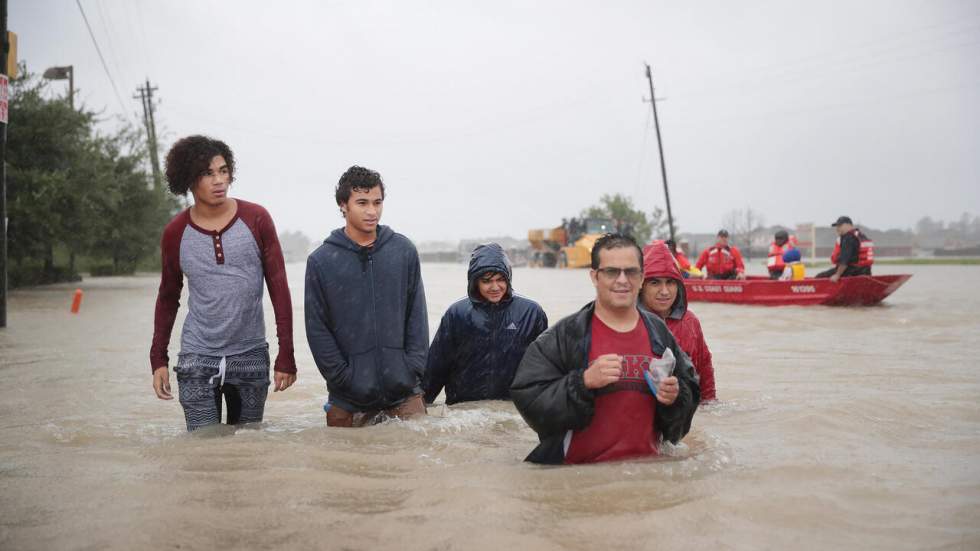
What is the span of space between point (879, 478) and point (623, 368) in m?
1.61

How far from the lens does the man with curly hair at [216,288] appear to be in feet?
14.7

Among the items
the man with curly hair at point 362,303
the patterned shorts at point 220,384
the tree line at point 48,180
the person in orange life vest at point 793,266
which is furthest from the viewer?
the tree line at point 48,180

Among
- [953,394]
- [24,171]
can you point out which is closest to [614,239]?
[953,394]

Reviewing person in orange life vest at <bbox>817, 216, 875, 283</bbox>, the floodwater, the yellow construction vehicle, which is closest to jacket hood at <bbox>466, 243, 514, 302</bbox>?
the floodwater

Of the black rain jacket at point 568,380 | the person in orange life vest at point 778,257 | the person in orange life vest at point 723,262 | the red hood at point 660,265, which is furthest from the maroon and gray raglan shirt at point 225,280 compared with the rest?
the person in orange life vest at point 778,257

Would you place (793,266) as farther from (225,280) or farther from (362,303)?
(225,280)

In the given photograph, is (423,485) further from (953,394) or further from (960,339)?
(960,339)

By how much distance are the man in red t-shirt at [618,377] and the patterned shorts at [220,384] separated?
1592 millimetres

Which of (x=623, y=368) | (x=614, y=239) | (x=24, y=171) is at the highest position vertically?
(x=24, y=171)

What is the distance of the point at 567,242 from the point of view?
54.3 m

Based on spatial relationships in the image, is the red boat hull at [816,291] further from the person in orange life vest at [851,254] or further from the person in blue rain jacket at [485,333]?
the person in blue rain jacket at [485,333]

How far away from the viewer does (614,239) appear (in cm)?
387

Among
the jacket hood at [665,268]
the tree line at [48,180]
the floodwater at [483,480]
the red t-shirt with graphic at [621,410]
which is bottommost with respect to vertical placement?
the floodwater at [483,480]

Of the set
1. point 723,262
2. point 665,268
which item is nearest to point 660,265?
point 665,268
